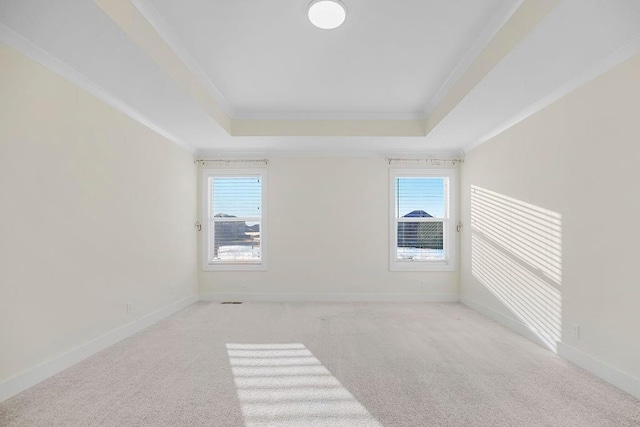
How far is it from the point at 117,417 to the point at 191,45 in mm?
2707

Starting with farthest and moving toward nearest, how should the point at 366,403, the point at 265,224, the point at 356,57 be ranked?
the point at 265,224 → the point at 356,57 → the point at 366,403

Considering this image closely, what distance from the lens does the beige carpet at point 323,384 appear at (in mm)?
1883

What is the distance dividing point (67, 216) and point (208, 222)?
2.58 metres

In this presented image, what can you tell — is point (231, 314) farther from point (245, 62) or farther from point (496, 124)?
point (496, 124)

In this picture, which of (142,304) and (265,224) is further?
(265,224)

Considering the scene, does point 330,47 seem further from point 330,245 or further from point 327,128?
point 330,245

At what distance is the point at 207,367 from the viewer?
256 cm

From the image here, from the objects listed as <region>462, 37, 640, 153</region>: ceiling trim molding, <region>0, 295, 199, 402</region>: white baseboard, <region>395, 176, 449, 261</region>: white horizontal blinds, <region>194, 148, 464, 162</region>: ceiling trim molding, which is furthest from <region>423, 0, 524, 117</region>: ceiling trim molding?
<region>0, 295, 199, 402</region>: white baseboard

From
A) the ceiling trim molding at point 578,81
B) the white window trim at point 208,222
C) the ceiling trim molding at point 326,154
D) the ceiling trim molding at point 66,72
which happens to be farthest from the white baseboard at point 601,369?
the ceiling trim molding at point 66,72

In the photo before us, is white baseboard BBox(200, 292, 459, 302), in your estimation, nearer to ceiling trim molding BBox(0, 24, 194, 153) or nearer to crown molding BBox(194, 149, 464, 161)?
crown molding BBox(194, 149, 464, 161)

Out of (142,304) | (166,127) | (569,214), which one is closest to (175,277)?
(142,304)

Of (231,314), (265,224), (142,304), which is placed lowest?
(231,314)

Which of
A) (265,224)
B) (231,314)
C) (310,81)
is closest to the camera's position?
(310,81)

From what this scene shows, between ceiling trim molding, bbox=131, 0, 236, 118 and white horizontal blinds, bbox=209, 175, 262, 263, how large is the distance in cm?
159
